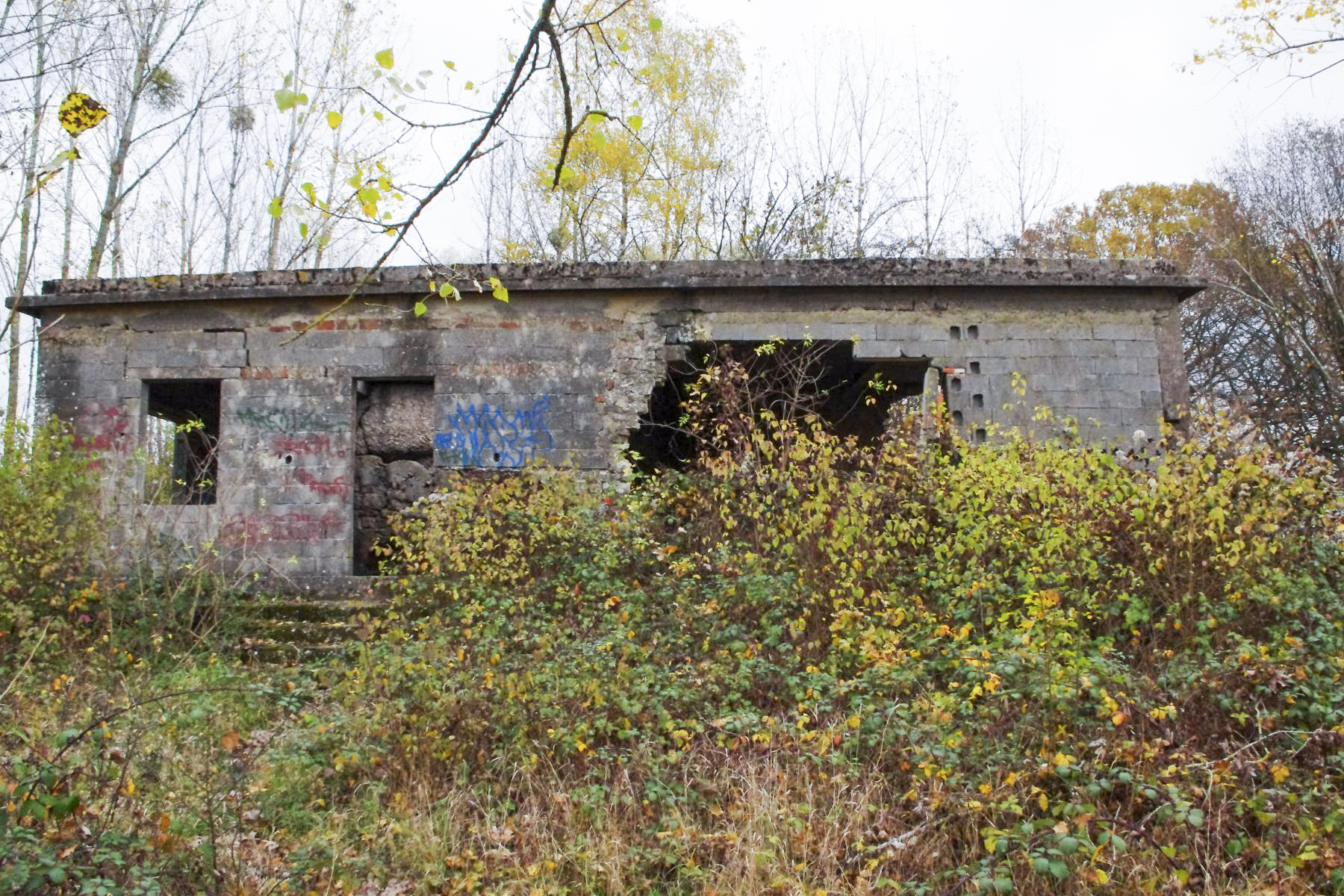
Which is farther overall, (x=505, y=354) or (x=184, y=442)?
(x=184, y=442)

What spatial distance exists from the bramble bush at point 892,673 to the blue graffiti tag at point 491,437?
67 centimetres

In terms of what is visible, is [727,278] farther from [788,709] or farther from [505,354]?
[788,709]

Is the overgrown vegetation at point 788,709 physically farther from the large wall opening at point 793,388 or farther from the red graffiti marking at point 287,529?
the red graffiti marking at point 287,529

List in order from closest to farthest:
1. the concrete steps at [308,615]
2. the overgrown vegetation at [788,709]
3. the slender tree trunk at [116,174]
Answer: the overgrown vegetation at [788,709] < the concrete steps at [308,615] < the slender tree trunk at [116,174]

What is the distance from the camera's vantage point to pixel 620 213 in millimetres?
18844

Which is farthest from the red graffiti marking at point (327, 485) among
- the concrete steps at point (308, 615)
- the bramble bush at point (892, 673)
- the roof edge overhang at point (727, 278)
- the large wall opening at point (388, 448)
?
the roof edge overhang at point (727, 278)

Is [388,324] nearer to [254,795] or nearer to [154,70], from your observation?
[254,795]

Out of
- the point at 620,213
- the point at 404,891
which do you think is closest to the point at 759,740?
the point at 404,891

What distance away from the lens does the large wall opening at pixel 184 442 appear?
9.44m

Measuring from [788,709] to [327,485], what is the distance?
5.10 metres

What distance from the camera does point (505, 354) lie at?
9.25 metres

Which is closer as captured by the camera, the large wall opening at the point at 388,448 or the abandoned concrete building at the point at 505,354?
the abandoned concrete building at the point at 505,354

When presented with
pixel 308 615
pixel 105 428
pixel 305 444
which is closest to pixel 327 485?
pixel 305 444

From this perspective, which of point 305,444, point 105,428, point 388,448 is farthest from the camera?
point 388,448
